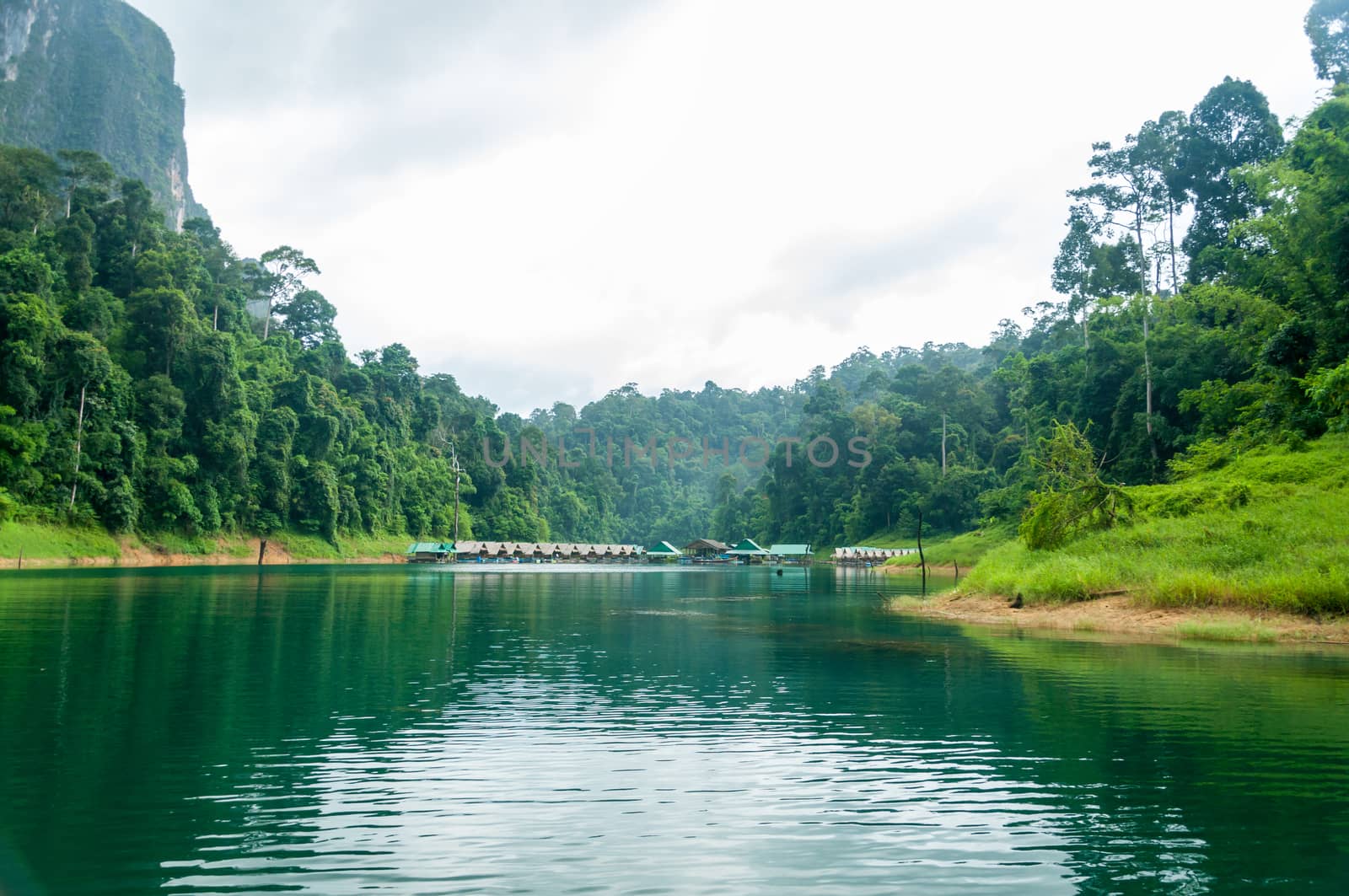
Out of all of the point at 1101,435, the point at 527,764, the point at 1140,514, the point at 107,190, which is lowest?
the point at 527,764

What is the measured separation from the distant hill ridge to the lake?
152692mm

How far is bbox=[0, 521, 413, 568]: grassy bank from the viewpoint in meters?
61.9

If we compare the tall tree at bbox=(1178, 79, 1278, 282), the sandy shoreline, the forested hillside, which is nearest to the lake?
the sandy shoreline

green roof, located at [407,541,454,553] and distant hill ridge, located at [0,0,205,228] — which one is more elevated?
distant hill ridge, located at [0,0,205,228]

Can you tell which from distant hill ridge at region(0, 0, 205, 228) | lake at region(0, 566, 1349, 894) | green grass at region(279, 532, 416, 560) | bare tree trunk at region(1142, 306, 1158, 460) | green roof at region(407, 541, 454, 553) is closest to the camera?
lake at region(0, 566, 1349, 894)

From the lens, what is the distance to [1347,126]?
138 feet

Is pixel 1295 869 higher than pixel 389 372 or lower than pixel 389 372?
lower

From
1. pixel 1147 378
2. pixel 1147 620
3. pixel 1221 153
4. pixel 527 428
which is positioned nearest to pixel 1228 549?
pixel 1147 620

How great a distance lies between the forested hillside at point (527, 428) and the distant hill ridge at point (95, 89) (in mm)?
42055

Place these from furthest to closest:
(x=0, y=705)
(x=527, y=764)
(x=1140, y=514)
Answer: (x=1140, y=514), (x=0, y=705), (x=527, y=764)

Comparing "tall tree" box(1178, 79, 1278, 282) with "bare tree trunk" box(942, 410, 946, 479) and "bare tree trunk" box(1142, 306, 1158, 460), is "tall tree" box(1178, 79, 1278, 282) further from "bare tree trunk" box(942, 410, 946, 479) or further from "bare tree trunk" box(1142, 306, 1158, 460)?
"bare tree trunk" box(942, 410, 946, 479)

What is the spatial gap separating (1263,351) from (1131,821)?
35.5 m

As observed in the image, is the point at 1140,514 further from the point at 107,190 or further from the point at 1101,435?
the point at 107,190

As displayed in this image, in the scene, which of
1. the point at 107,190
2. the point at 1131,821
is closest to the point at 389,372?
the point at 107,190
